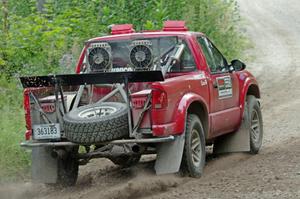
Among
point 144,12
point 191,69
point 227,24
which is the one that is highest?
point 191,69

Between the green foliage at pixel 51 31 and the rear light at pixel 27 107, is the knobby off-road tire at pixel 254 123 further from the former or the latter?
the rear light at pixel 27 107

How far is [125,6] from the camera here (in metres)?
16.7

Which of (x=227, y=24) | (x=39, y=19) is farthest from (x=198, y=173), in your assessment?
(x=227, y=24)

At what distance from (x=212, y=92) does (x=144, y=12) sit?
25.4 feet

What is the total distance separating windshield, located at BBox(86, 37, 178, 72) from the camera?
8672 millimetres

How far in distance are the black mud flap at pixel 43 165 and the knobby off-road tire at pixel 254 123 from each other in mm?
3223

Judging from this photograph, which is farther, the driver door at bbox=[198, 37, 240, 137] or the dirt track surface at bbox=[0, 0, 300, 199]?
the driver door at bbox=[198, 37, 240, 137]

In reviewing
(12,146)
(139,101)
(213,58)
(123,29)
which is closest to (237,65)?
(213,58)

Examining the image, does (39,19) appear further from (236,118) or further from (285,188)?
(285,188)

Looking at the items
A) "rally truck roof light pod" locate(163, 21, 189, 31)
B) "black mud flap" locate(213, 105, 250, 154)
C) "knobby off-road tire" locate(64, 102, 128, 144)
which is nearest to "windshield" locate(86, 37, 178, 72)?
"rally truck roof light pod" locate(163, 21, 189, 31)

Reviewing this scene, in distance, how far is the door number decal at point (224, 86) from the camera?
966cm

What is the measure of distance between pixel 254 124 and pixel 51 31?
15.8ft

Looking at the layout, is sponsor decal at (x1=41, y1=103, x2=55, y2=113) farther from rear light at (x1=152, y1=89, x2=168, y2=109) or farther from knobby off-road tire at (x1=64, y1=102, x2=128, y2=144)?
rear light at (x1=152, y1=89, x2=168, y2=109)

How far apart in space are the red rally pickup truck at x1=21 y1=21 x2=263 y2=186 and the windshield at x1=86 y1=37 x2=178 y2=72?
1 centimetres
